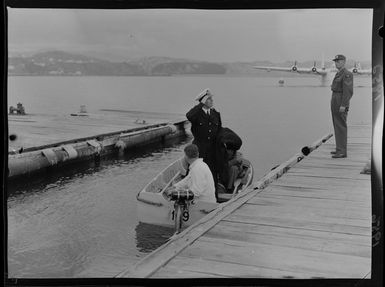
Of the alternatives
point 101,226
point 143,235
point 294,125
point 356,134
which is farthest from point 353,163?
point 101,226

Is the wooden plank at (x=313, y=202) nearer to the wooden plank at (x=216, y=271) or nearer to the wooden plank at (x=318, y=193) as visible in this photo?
the wooden plank at (x=318, y=193)

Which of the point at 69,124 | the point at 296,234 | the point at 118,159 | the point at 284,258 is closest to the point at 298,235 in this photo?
the point at 296,234

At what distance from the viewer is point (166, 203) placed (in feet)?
9.66

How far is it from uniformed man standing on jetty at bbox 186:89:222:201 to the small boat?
11cm

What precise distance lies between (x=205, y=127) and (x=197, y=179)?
249mm

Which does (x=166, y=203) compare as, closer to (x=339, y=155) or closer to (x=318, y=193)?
(x=318, y=193)

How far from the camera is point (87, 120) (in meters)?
2.96

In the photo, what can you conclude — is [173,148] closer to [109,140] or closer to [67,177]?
[109,140]

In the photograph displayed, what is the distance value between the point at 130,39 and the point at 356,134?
1130 mm

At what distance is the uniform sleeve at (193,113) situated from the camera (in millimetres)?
2992

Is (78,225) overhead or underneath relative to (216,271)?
overhead

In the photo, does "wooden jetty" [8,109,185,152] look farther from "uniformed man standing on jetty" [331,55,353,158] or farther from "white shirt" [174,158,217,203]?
"uniformed man standing on jetty" [331,55,353,158]

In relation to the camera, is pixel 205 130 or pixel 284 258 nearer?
pixel 284 258
